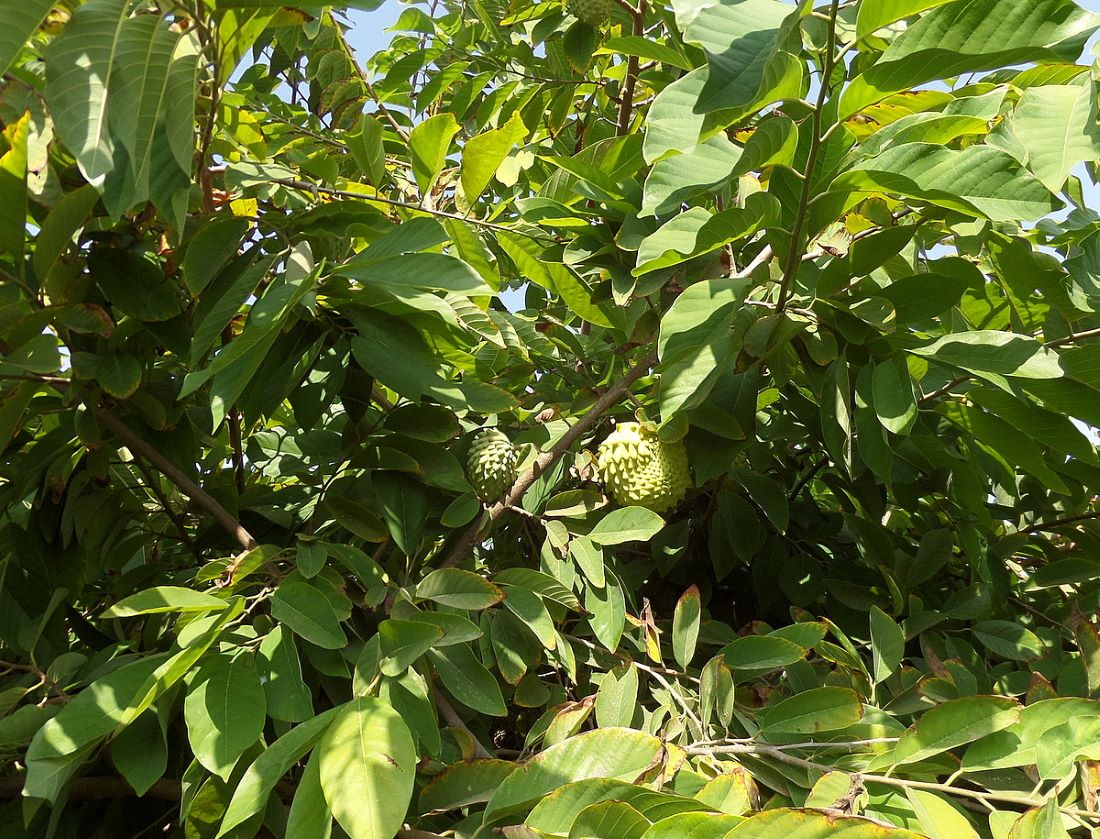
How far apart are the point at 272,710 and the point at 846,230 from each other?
39.7 inches

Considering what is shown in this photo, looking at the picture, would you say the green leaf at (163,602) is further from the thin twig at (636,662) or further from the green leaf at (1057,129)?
the green leaf at (1057,129)

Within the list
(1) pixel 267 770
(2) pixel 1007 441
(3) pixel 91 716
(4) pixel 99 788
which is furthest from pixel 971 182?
(4) pixel 99 788

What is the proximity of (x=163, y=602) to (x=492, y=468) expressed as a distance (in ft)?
1.75

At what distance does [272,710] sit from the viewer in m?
0.98

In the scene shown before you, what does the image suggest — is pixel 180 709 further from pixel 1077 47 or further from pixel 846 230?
pixel 1077 47

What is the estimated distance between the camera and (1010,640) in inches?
56.1

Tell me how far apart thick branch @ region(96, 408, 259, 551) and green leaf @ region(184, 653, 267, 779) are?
31 centimetres

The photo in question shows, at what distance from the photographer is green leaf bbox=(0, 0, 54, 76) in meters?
0.80

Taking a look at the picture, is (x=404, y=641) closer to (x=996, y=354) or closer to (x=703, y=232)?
(x=703, y=232)

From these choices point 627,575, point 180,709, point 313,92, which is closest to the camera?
point 180,709

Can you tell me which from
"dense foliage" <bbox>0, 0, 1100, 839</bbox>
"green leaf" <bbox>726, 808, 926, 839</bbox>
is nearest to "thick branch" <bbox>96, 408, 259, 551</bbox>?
"dense foliage" <bbox>0, 0, 1100, 839</bbox>

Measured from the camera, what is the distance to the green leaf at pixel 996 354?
1.08m

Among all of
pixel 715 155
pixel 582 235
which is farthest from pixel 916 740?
pixel 582 235

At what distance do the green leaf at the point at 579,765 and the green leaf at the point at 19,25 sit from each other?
2.77 feet
